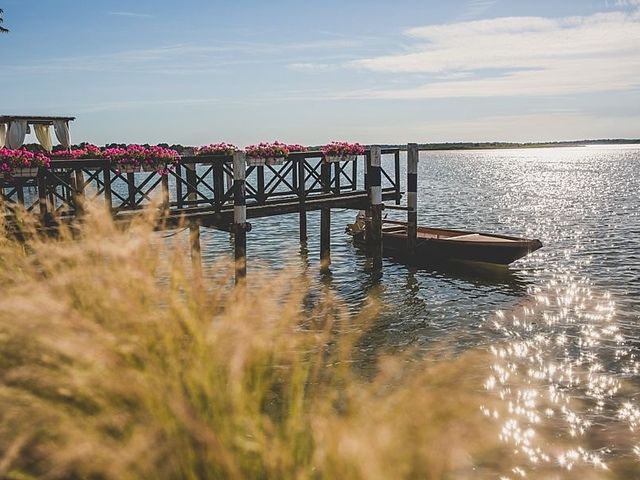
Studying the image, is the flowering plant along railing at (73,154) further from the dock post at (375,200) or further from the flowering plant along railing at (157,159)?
the dock post at (375,200)

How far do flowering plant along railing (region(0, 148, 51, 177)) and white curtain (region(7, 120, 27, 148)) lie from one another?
8.96m

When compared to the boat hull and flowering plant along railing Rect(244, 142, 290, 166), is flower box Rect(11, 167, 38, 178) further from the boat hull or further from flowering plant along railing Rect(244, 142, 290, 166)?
the boat hull

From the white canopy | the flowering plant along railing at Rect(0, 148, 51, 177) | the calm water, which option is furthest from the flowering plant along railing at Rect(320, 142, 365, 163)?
the white canopy

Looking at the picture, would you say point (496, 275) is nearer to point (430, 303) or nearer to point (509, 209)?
point (430, 303)

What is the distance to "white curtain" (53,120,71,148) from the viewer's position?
23125 mm

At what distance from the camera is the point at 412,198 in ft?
62.8

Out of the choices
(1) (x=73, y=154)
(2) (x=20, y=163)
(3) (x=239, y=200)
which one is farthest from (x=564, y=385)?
(1) (x=73, y=154)

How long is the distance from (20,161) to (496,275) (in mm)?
13518

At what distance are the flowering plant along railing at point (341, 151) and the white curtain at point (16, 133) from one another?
1060cm

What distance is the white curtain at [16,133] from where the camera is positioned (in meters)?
20.6

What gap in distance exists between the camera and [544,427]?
8930mm

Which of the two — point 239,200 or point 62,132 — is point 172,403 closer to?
point 239,200

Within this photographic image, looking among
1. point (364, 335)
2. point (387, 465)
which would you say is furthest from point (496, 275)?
point (387, 465)

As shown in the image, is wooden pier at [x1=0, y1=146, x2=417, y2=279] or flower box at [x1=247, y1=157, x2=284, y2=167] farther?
flower box at [x1=247, y1=157, x2=284, y2=167]
